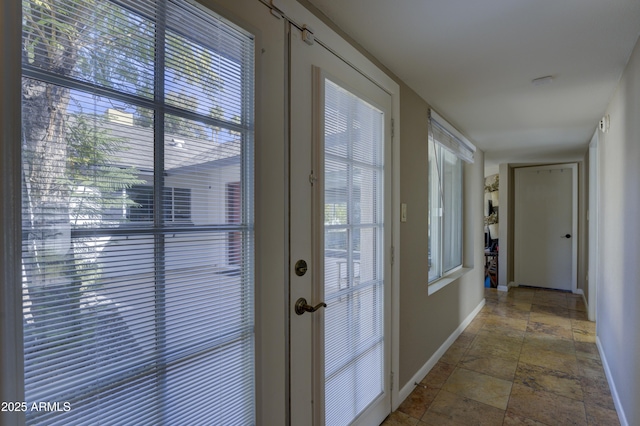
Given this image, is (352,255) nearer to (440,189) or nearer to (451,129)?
(440,189)

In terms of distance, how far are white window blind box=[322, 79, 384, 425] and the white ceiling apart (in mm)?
356

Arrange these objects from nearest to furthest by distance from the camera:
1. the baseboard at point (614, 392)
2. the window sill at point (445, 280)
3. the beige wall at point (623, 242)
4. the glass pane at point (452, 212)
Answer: the beige wall at point (623, 242) → the baseboard at point (614, 392) → the window sill at point (445, 280) → the glass pane at point (452, 212)

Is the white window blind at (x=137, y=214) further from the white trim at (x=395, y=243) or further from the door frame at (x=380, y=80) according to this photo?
the white trim at (x=395, y=243)

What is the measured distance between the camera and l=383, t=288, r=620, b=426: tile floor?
6.77 ft

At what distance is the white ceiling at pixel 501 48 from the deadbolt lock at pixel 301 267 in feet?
3.64

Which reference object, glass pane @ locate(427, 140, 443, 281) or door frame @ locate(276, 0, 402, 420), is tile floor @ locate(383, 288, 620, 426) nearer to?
door frame @ locate(276, 0, 402, 420)

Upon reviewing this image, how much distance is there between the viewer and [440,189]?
3.30 metres

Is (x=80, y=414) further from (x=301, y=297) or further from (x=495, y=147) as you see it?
(x=495, y=147)

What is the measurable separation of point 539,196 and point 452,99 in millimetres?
4217

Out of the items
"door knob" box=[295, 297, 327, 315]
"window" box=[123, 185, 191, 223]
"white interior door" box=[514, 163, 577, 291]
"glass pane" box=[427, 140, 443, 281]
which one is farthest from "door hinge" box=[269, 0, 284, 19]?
"white interior door" box=[514, 163, 577, 291]

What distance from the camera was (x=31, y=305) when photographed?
652 mm

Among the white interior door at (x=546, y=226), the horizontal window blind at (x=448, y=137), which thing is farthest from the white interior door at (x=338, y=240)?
the white interior door at (x=546, y=226)

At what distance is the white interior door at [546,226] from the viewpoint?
540 centimetres

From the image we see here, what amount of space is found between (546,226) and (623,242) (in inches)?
166
